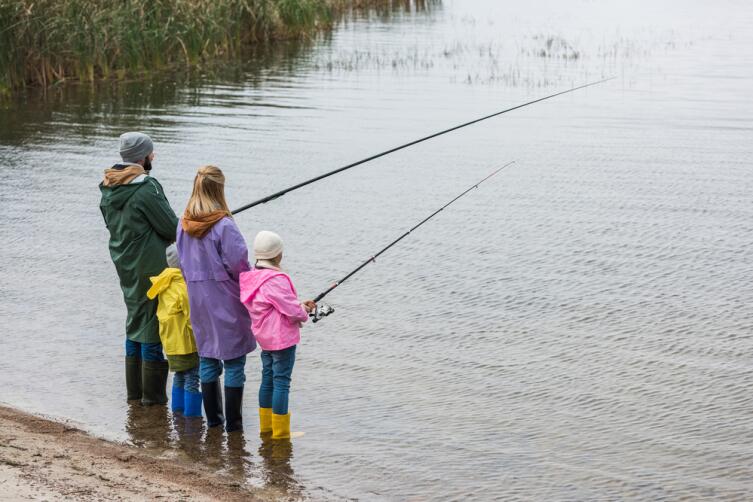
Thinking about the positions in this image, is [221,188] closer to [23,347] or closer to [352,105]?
[23,347]

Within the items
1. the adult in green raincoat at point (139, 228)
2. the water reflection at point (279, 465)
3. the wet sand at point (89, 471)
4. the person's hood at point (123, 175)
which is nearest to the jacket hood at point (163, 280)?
the adult in green raincoat at point (139, 228)

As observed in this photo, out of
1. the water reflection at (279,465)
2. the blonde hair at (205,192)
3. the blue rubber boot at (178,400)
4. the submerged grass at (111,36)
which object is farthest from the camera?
the submerged grass at (111,36)

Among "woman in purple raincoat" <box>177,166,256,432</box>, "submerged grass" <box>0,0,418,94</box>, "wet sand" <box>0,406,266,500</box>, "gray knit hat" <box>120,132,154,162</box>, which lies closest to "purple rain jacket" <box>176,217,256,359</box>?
"woman in purple raincoat" <box>177,166,256,432</box>

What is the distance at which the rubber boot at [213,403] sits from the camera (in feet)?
17.5

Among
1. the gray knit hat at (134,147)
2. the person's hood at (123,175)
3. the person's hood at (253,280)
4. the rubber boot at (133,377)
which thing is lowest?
the rubber boot at (133,377)

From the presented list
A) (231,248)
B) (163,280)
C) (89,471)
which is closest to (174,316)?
(163,280)

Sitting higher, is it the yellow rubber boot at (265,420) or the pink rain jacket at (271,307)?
the pink rain jacket at (271,307)

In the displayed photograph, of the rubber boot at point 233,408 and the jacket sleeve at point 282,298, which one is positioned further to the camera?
the rubber boot at point 233,408

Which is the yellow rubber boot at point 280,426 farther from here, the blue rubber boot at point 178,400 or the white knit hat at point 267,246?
the white knit hat at point 267,246

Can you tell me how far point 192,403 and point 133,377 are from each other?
42cm

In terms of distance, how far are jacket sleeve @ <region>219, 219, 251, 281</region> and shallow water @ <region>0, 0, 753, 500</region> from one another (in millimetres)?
849

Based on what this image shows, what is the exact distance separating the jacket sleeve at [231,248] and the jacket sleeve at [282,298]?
0.18m

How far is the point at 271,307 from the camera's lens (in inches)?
197

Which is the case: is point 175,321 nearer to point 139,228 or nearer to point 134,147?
point 139,228
